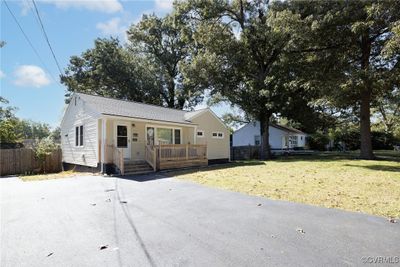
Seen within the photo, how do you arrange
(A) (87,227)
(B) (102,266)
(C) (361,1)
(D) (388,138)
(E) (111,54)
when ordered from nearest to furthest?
(B) (102,266), (A) (87,227), (C) (361,1), (E) (111,54), (D) (388,138)

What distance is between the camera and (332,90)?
1462 centimetres

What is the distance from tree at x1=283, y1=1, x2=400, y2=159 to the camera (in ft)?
44.2

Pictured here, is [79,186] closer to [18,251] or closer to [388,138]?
[18,251]

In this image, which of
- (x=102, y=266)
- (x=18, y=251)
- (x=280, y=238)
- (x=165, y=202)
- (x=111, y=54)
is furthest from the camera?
(x=111, y=54)

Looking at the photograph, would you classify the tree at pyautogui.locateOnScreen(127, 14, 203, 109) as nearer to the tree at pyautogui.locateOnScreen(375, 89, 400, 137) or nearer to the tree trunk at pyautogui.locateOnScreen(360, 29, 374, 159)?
the tree trunk at pyautogui.locateOnScreen(360, 29, 374, 159)

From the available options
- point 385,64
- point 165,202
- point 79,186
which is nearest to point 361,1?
point 385,64

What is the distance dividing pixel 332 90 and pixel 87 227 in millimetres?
15029

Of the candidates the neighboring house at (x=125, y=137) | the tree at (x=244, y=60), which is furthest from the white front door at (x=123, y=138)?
the tree at (x=244, y=60)

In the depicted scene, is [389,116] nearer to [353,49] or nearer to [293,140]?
[293,140]

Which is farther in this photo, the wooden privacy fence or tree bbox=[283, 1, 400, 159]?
the wooden privacy fence

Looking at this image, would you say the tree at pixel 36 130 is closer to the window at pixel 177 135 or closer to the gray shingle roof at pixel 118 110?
the gray shingle roof at pixel 118 110

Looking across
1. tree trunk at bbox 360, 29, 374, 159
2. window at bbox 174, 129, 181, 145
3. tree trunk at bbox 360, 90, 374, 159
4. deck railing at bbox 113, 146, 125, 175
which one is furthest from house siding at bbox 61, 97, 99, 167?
tree trunk at bbox 360, 90, 374, 159

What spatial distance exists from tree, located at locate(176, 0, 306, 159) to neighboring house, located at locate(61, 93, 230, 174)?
6642 mm

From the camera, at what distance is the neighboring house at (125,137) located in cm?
1195
